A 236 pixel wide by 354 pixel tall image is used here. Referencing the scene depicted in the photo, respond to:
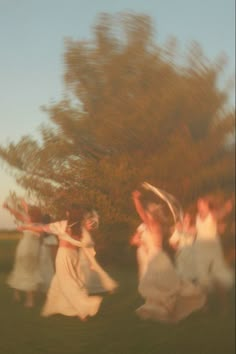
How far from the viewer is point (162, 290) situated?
3506 millimetres

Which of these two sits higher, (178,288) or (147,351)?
(178,288)

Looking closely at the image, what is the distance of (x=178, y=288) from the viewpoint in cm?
349

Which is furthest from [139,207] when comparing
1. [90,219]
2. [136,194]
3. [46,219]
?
[46,219]

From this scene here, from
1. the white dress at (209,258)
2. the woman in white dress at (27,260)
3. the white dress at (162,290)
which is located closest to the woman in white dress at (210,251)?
the white dress at (209,258)

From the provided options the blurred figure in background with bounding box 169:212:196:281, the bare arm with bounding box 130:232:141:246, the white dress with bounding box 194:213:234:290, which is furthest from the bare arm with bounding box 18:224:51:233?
the white dress with bounding box 194:213:234:290

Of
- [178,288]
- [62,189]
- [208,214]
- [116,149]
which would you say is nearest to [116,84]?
[116,149]

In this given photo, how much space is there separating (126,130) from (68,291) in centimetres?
106

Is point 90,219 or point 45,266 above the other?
point 90,219

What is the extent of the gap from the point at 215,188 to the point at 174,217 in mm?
303

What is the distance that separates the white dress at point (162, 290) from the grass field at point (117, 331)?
0.05 meters

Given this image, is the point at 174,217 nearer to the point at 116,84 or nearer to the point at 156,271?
the point at 156,271

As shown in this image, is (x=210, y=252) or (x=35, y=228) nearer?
(x=210, y=252)

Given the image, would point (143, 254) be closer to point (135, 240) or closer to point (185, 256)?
point (135, 240)

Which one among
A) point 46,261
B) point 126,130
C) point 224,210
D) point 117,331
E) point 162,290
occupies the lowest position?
point 117,331
